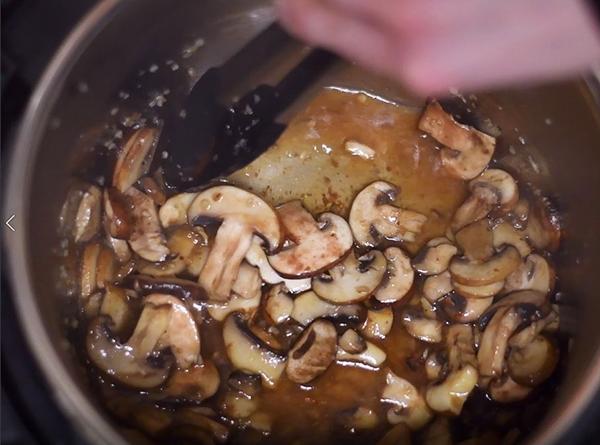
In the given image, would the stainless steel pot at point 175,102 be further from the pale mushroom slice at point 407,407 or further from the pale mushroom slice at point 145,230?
the pale mushroom slice at point 407,407

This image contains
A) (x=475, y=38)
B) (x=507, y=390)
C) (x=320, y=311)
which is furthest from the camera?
(x=320, y=311)

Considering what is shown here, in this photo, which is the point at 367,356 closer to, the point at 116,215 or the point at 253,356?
the point at 253,356

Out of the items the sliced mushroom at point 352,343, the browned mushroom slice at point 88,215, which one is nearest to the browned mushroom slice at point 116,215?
the browned mushroom slice at point 88,215

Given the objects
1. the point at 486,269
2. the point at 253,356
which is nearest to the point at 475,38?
the point at 486,269

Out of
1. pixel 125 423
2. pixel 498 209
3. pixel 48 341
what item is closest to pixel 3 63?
pixel 48 341

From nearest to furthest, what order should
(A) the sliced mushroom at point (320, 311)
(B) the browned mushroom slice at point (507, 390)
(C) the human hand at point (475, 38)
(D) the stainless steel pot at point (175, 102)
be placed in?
(C) the human hand at point (475, 38) → (D) the stainless steel pot at point (175, 102) → (B) the browned mushroom slice at point (507, 390) → (A) the sliced mushroom at point (320, 311)

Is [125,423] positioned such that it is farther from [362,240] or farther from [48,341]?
[362,240]
